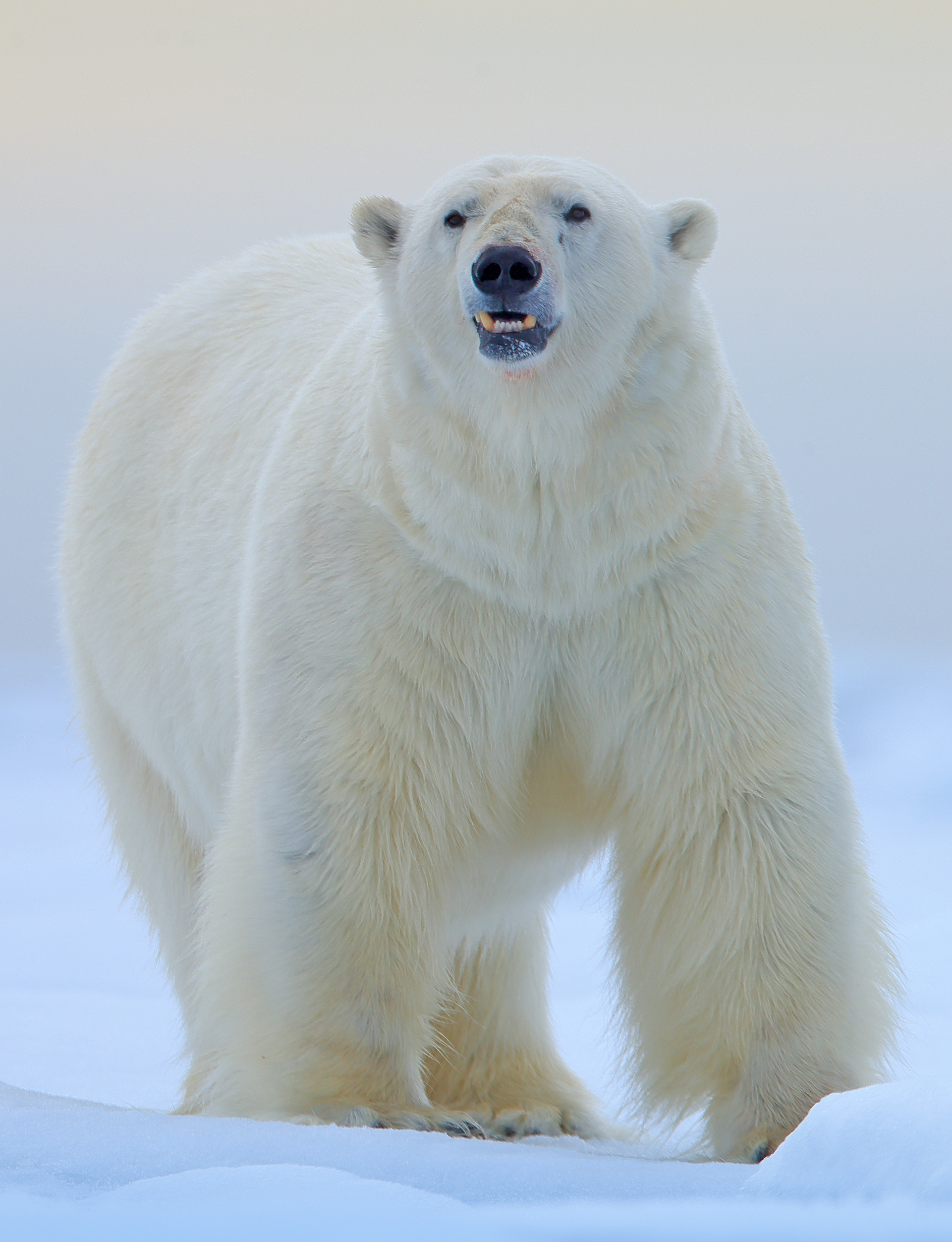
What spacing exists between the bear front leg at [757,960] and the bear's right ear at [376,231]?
Answer: 3.92ft

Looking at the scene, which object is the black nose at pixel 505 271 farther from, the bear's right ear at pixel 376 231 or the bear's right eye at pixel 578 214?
the bear's right ear at pixel 376 231

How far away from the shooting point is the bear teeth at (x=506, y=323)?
3234mm

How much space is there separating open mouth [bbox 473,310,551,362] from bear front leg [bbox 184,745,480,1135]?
807 millimetres

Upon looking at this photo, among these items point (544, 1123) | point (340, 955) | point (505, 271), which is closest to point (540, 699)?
point (340, 955)

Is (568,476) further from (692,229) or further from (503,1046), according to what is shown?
(503,1046)

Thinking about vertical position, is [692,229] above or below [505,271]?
above

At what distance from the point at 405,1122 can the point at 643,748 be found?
80 cm

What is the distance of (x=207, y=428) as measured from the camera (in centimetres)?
462

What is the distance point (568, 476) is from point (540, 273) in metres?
0.37

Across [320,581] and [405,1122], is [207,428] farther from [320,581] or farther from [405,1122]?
[405,1122]

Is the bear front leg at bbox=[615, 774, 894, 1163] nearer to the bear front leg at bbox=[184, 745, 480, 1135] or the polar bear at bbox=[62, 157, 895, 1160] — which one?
Answer: the polar bear at bbox=[62, 157, 895, 1160]

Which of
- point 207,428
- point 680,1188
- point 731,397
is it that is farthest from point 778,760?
point 207,428

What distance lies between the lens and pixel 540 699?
352 cm

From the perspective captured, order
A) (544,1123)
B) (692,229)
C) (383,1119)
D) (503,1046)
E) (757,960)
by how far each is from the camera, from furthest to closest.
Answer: (503,1046)
(544,1123)
(692,229)
(757,960)
(383,1119)
